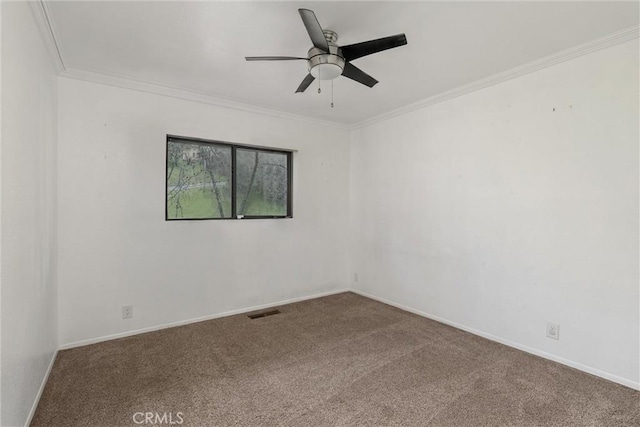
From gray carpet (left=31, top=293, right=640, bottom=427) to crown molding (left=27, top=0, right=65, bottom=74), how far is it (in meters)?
2.36

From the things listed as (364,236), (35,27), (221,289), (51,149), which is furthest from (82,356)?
(364,236)

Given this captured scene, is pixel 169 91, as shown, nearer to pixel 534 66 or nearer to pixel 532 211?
pixel 534 66

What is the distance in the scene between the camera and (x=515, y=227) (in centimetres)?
281

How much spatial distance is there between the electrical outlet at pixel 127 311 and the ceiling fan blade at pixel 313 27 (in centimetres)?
283

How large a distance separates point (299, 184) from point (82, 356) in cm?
277

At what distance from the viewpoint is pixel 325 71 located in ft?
7.15

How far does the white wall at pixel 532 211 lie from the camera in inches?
89.0

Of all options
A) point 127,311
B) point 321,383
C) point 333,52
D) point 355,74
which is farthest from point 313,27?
point 127,311

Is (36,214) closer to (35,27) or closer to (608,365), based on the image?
(35,27)

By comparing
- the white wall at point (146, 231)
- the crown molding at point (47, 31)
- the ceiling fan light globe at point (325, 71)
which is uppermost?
the crown molding at point (47, 31)

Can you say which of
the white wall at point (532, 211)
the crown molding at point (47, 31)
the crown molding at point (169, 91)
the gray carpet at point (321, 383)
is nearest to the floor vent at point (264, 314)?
the gray carpet at point (321, 383)

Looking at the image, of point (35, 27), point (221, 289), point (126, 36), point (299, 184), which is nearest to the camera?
point (35, 27)

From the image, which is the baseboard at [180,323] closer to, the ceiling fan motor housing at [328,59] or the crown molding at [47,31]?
the crown molding at [47,31]

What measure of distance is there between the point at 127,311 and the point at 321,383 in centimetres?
200
